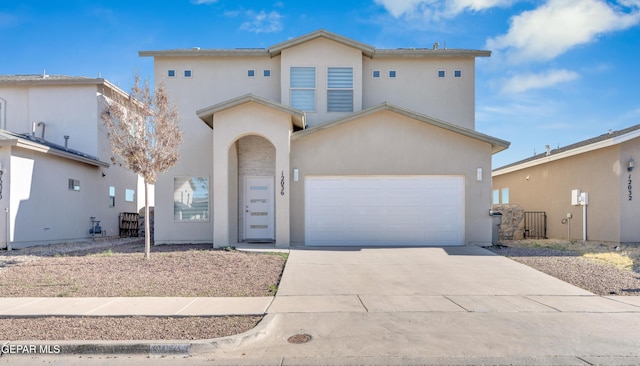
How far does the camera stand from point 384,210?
46.8 ft

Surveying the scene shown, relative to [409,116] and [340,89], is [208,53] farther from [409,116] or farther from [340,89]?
[409,116]

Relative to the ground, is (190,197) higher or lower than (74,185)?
lower

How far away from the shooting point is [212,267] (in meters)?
10.5

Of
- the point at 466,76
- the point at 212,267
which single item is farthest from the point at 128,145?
the point at 466,76

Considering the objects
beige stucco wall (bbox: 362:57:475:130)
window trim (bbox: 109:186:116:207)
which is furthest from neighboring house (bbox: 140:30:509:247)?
window trim (bbox: 109:186:116:207)

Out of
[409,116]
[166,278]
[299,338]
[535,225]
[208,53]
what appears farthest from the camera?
[535,225]

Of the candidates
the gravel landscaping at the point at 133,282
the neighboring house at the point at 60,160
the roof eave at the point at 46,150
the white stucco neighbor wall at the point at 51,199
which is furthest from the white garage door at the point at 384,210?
the white stucco neighbor wall at the point at 51,199

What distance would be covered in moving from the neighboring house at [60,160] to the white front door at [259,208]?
6478mm

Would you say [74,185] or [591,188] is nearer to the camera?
[591,188]

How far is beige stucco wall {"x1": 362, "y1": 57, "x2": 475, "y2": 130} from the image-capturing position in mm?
16672

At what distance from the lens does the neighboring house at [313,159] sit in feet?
45.2

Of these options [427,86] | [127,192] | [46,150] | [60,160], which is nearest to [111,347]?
[46,150]

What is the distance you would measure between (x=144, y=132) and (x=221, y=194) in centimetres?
317

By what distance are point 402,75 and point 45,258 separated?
13564mm
